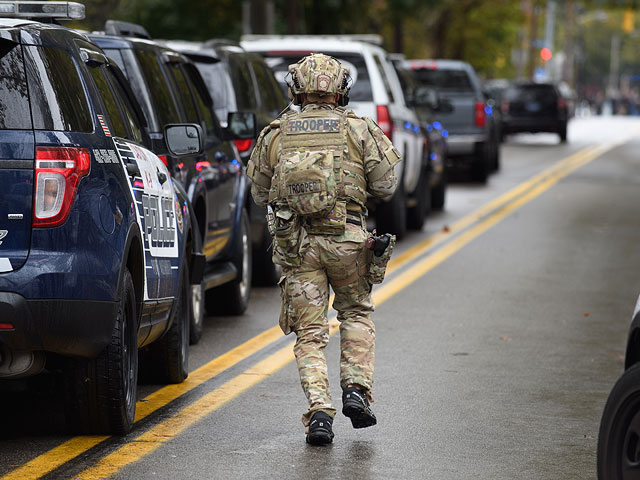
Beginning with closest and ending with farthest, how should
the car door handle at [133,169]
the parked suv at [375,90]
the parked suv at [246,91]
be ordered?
the car door handle at [133,169] < the parked suv at [246,91] < the parked suv at [375,90]

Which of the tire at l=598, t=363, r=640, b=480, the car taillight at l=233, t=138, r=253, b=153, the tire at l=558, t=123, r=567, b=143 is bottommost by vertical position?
the tire at l=558, t=123, r=567, b=143

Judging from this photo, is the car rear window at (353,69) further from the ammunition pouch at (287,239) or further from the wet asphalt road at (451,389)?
the ammunition pouch at (287,239)

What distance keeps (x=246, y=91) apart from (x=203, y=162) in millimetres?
2964

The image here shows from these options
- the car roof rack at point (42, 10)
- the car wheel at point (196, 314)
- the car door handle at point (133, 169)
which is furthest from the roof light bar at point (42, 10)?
the car wheel at point (196, 314)

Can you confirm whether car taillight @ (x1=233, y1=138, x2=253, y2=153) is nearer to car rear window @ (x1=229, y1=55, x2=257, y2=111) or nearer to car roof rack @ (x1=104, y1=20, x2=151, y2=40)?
car rear window @ (x1=229, y1=55, x2=257, y2=111)

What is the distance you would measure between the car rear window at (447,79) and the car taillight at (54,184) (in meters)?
19.5

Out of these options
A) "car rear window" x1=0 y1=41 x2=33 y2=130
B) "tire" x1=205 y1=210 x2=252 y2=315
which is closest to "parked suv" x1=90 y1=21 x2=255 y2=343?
"tire" x1=205 y1=210 x2=252 y2=315

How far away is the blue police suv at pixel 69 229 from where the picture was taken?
5914mm

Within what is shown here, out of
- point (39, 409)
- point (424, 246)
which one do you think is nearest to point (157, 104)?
point (39, 409)

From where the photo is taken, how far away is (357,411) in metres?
6.48

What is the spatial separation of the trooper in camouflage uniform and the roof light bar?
1082 mm

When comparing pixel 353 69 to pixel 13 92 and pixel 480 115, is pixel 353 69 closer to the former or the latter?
pixel 13 92

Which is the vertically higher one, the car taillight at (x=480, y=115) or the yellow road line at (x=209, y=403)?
the yellow road line at (x=209, y=403)

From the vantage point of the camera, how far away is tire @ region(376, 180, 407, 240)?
607 inches
